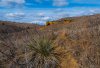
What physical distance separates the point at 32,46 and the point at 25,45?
1.64ft

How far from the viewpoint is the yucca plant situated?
11.2 m

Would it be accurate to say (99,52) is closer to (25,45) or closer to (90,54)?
(90,54)

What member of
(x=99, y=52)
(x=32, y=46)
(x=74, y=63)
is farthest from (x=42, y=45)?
(x=99, y=52)

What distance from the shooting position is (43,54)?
37.7 feet

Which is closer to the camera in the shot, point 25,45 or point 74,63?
point 74,63

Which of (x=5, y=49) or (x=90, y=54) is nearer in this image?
(x=90, y=54)

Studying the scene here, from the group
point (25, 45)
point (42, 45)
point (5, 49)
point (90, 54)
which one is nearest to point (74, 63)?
point (90, 54)

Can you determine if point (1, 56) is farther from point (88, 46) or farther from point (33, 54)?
point (88, 46)

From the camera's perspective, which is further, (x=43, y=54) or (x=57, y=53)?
(x=57, y=53)

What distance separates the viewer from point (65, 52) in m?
11.6

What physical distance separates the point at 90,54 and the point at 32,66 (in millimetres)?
2301

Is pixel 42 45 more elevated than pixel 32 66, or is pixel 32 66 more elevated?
pixel 42 45

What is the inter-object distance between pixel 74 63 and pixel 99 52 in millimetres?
1066

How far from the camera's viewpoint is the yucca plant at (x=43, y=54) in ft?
36.6
